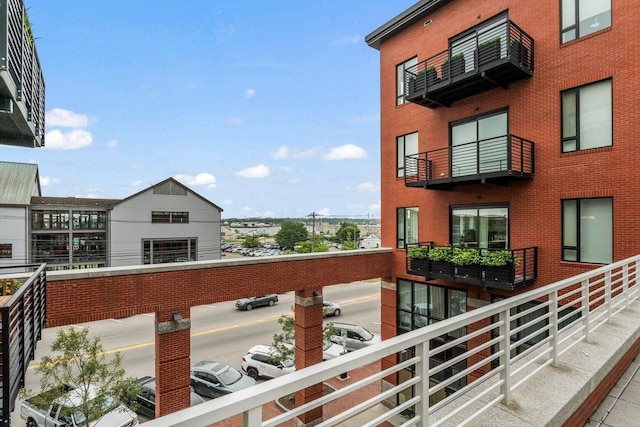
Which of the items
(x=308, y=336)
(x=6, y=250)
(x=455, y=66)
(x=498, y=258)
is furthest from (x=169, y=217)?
(x=498, y=258)

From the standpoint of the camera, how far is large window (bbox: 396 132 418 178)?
42.8 feet

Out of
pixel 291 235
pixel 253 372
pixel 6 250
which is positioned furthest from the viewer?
pixel 291 235

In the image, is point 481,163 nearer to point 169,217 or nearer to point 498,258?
point 498,258

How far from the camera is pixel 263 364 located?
15.8m

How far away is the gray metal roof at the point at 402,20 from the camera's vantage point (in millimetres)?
12125

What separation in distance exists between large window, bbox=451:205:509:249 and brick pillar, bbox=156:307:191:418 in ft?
28.7

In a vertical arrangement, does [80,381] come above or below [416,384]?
below

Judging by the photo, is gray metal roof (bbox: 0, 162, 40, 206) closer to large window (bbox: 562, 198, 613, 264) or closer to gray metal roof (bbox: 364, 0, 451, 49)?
gray metal roof (bbox: 364, 0, 451, 49)

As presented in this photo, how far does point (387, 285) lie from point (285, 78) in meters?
41.1

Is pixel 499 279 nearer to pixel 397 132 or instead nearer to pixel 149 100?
pixel 397 132

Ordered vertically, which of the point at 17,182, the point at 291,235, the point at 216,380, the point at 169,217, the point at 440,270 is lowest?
the point at 216,380

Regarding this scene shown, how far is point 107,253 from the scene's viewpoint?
109 ft

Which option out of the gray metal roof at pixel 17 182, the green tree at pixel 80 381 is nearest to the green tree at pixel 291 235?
the gray metal roof at pixel 17 182

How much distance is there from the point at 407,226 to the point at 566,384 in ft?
33.1
